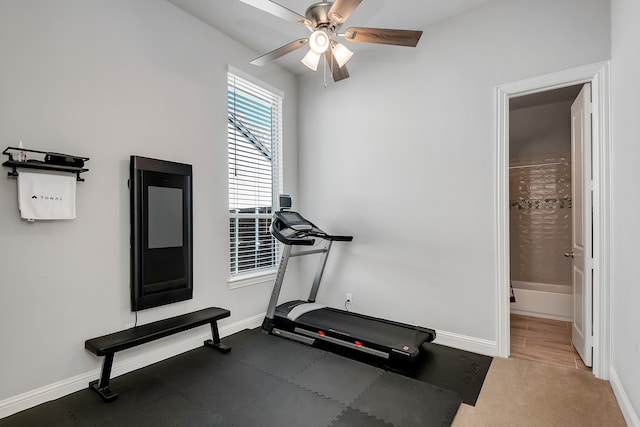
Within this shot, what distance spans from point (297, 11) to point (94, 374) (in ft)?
12.0

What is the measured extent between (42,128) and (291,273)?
306 centimetres

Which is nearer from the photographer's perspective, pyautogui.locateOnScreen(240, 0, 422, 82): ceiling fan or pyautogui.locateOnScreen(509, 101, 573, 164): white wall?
pyautogui.locateOnScreen(240, 0, 422, 82): ceiling fan

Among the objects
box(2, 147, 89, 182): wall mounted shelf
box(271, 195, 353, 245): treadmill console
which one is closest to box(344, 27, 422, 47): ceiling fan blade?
box(271, 195, 353, 245): treadmill console

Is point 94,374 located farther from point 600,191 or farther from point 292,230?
point 600,191

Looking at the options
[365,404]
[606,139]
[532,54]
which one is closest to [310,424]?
[365,404]

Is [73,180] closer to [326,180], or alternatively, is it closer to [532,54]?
[326,180]

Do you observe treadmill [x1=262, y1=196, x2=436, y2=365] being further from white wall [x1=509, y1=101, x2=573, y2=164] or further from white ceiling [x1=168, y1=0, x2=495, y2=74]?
white wall [x1=509, y1=101, x2=573, y2=164]

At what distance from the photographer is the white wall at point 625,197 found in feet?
6.59

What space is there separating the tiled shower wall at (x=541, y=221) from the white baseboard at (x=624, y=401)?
2415mm

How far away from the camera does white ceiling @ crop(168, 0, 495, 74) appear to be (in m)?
3.11

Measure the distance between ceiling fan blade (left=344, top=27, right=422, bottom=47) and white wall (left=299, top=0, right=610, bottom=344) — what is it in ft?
3.82

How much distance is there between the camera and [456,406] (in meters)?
2.24

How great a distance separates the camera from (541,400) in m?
2.34

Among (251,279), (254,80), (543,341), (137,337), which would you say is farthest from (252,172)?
(543,341)
